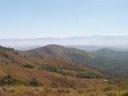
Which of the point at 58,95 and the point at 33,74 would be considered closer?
the point at 58,95

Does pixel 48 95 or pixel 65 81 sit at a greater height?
pixel 48 95

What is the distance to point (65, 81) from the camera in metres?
64.4

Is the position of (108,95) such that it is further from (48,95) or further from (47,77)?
(47,77)

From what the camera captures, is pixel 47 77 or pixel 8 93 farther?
pixel 47 77

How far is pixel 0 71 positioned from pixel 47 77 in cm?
1254

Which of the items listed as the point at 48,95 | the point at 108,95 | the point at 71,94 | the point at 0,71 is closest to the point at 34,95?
the point at 48,95

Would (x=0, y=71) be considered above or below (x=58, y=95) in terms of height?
below

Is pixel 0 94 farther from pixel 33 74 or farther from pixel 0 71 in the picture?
pixel 33 74

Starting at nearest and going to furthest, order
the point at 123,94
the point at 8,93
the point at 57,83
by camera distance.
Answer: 1. the point at 123,94
2. the point at 8,93
3. the point at 57,83

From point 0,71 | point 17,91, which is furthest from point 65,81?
point 17,91

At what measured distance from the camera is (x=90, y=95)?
17.5m

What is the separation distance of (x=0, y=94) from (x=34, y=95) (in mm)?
1789

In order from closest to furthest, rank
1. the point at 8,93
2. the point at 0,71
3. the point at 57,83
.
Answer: the point at 8,93 < the point at 0,71 < the point at 57,83

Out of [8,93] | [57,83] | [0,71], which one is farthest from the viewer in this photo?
[57,83]
